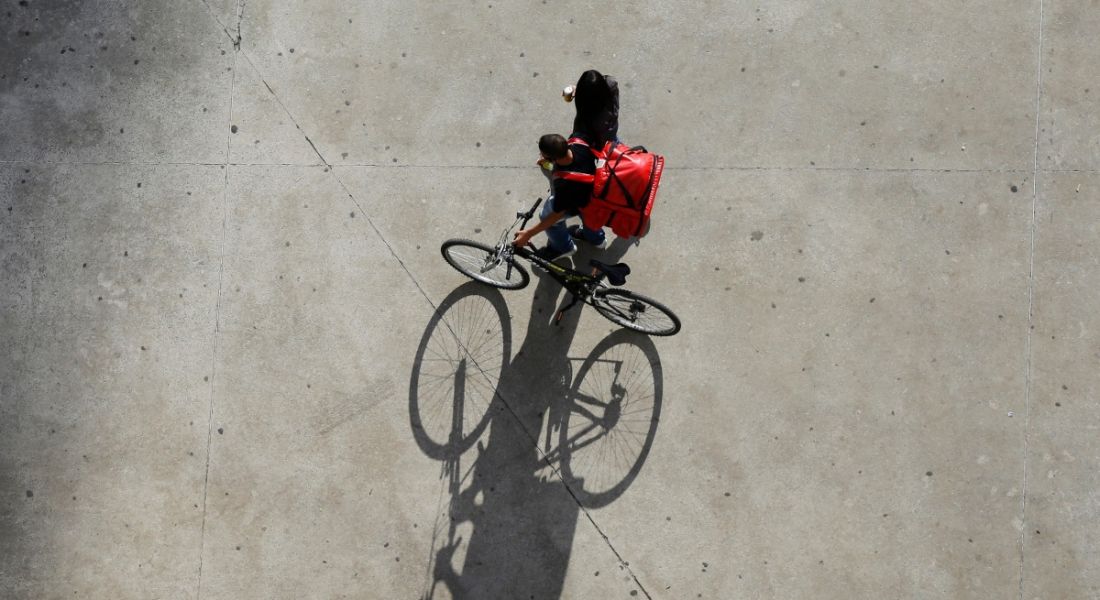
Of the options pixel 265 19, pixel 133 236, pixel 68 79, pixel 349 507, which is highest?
pixel 265 19

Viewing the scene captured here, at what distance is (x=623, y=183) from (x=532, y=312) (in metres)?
1.85

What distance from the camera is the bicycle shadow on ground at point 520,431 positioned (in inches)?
261

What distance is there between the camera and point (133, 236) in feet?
23.1

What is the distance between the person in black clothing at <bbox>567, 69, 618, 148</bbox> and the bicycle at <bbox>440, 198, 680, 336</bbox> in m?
0.67

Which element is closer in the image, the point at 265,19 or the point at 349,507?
the point at 349,507

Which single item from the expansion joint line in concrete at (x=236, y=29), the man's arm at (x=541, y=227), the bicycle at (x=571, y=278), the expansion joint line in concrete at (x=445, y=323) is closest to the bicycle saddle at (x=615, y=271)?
the bicycle at (x=571, y=278)

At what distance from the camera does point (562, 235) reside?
6406 millimetres

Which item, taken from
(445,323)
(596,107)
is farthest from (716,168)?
(445,323)

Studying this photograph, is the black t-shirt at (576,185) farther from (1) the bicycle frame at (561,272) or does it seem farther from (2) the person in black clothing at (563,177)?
(1) the bicycle frame at (561,272)

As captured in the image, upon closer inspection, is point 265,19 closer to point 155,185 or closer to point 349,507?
point 155,185

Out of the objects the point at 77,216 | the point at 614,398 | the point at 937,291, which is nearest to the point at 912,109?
the point at 937,291

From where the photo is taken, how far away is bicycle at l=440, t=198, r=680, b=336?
6.12 m

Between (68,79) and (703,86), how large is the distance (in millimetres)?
5479

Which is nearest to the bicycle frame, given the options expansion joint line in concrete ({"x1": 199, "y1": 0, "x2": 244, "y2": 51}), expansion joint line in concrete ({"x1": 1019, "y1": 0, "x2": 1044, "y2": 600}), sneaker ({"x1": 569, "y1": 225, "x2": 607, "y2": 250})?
sneaker ({"x1": 569, "y1": 225, "x2": 607, "y2": 250})
